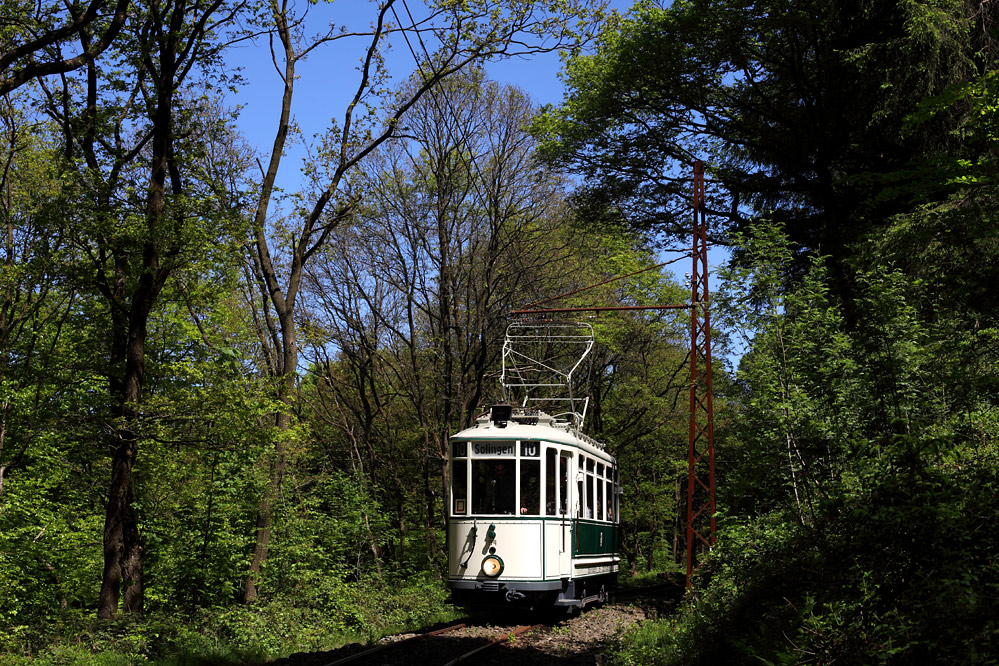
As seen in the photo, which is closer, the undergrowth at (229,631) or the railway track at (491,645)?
the railway track at (491,645)

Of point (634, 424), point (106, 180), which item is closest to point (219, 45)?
point (106, 180)

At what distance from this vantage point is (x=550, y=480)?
479 inches

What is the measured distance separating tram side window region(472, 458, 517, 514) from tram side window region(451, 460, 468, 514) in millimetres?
117

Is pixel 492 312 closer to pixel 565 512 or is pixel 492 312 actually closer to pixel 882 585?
pixel 565 512

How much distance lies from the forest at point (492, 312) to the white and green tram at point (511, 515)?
1967 mm

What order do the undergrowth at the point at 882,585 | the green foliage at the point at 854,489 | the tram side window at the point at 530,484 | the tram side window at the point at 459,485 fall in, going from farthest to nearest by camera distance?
the tram side window at the point at 459,485
the tram side window at the point at 530,484
the green foliage at the point at 854,489
the undergrowth at the point at 882,585

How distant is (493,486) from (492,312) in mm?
9655

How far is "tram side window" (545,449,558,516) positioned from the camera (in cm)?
1208

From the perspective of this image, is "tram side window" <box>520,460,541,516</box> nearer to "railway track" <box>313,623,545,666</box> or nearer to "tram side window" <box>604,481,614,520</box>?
"railway track" <box>313,623,545,666</box>

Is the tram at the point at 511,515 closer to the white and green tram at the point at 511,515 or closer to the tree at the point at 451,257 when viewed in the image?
the white and green tram at the point at 511,515

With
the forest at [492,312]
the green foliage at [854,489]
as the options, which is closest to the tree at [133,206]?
the forest at [492,312]

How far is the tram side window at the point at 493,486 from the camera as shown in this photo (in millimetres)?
12031

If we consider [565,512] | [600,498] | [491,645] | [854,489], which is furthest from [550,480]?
[854,489]

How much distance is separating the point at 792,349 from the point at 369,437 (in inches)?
683
